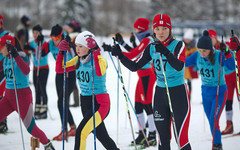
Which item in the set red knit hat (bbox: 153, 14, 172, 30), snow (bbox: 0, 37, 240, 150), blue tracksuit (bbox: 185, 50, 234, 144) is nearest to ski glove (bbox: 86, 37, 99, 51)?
red knit hat (bbox: 153, 14, 172, 30)

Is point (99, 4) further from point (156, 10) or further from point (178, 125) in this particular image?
point (178, 125)

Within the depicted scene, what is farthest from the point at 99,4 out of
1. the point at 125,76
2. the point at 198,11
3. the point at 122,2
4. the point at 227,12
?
the point at 125,76

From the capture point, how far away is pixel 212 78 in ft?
16.1

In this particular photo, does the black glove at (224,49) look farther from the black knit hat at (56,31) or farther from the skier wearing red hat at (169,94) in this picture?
the black knit hat at (56,31)

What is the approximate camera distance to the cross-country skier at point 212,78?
15.6 ft

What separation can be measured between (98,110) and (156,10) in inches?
1362

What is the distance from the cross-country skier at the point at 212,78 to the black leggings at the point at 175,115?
1.35 metres

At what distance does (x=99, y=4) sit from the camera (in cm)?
5575

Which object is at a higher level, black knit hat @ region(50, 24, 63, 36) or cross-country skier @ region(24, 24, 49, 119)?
black knit hat @ region(50, 24, 63, 36)

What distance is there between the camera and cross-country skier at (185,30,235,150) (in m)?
4.77

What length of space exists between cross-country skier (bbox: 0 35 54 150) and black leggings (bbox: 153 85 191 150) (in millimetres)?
1813

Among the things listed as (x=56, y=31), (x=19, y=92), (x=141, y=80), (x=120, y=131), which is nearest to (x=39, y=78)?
(x=56, y=31)

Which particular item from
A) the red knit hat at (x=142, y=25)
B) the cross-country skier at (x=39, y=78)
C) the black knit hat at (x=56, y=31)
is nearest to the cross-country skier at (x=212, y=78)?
the red knit hat at (x=142, y=25)

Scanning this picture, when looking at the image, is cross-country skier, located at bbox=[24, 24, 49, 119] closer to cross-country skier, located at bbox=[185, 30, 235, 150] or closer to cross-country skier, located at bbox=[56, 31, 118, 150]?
cross-country skier, located at bbox=[56, 31, 118, 150]
